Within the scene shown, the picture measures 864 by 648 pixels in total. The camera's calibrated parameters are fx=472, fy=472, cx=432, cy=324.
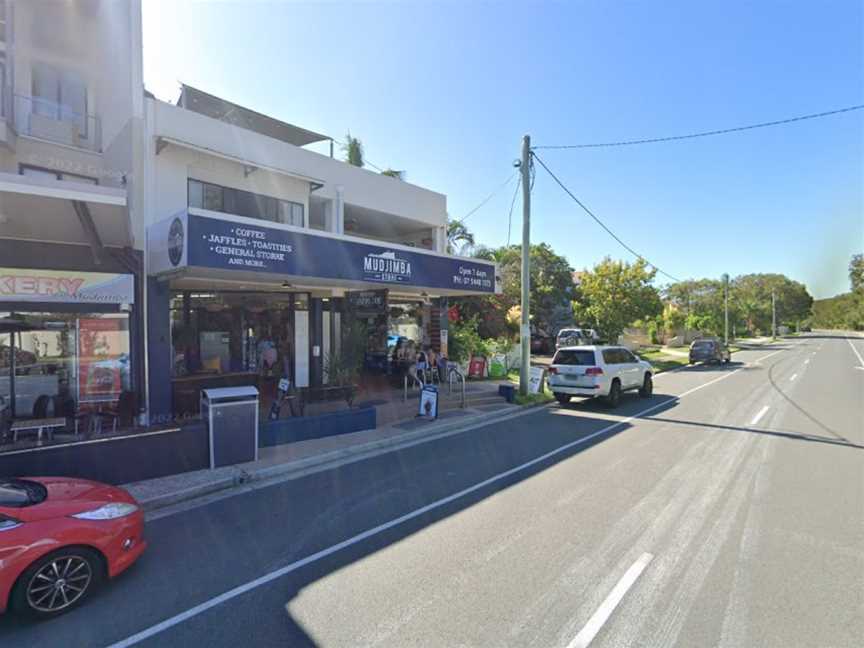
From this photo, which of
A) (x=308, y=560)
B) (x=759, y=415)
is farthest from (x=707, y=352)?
(x=308, y=560)

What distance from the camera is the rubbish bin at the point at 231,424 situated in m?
7.43

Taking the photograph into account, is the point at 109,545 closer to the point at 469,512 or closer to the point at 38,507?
the point at 38,507

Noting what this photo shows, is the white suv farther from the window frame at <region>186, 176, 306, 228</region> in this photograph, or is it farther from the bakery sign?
the bakery sign

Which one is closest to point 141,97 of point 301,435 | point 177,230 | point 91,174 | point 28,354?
point 91,174

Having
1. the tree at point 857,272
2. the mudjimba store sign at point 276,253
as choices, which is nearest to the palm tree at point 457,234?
the mudjimba store sign at point 276,253

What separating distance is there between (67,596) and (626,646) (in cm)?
429

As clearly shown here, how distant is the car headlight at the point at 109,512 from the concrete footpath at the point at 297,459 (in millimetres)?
1856

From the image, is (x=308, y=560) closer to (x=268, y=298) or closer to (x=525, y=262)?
(x=268, y=298)

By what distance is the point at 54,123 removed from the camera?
11523 mm

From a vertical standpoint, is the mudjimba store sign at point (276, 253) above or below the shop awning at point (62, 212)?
below

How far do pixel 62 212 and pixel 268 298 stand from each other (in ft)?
19.5

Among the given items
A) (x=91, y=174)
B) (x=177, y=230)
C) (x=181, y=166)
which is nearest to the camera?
(x=177, y=230)

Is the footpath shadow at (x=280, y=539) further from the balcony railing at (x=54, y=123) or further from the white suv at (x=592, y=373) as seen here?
the balcony railing at (x=54, y=123)

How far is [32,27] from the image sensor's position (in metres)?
11.6
